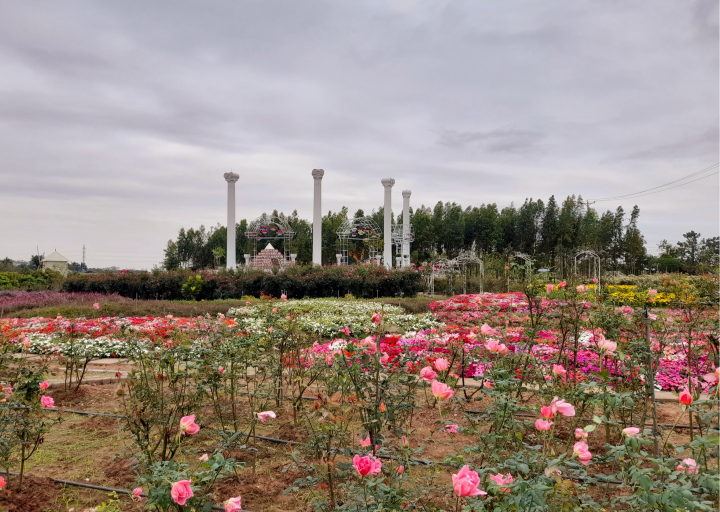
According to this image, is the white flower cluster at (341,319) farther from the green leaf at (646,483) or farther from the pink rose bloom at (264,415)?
the green leaf at (646,483)

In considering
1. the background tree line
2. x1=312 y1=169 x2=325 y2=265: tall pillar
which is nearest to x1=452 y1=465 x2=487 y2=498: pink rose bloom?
x1=312 y1=169 x2=325 y2=265: tall pillar

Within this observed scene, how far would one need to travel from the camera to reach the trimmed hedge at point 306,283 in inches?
526

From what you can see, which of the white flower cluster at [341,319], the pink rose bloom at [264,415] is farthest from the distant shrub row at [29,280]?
the pink rose bloom at [264,415]

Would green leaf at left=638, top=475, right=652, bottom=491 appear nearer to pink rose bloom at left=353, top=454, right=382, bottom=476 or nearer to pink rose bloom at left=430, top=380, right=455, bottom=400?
pink rose bloom at left=430, top=380, right=455, bottom=400

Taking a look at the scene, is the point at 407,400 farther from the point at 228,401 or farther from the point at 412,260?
the point at 412,260

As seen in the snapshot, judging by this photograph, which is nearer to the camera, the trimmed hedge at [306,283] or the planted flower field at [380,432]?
the planted flower field at [380,432]

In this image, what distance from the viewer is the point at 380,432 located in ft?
7.91

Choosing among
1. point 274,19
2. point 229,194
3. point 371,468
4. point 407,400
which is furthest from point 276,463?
point 229,194

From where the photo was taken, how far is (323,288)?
44.7ft

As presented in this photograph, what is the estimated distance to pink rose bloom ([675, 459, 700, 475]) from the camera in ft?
4.84

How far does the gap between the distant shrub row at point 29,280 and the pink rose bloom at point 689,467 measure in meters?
19.4

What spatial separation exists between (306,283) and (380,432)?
11.1m

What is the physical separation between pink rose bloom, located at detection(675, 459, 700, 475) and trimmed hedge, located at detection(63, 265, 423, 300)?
11737mm

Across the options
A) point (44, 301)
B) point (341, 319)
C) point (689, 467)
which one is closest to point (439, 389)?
point (689, 467)
